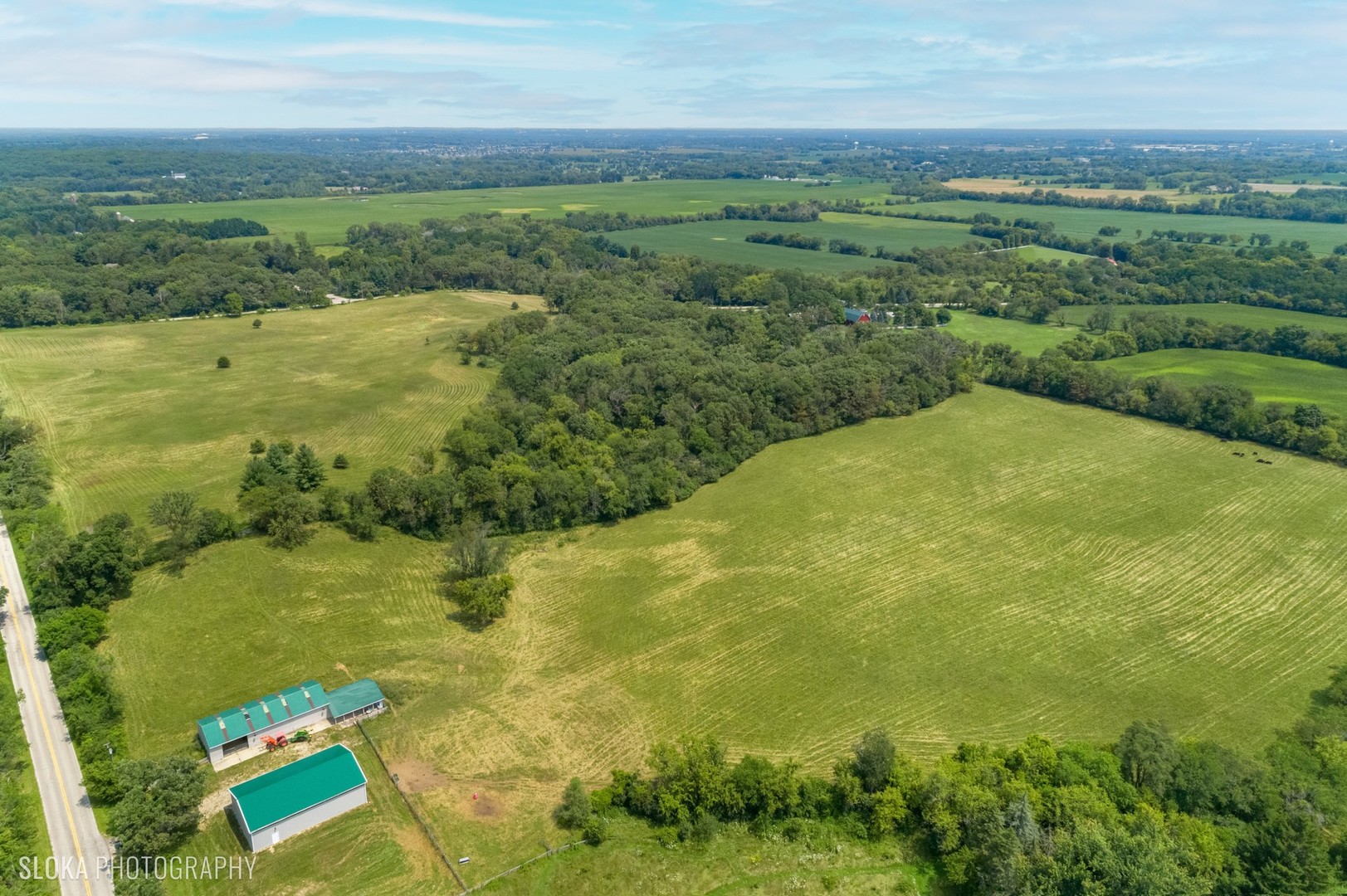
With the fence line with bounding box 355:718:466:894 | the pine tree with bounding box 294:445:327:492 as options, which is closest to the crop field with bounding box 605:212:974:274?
the pine tree with bounding box 294:445:327:492

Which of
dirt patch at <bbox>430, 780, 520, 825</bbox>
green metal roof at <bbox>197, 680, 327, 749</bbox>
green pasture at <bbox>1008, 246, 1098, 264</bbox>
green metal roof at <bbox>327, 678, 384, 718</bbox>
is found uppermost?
green pasture at <bbox>1008, 246, 1098, 264</bbox>

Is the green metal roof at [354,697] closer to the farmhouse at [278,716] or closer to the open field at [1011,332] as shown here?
the farmhouse at [278,716]

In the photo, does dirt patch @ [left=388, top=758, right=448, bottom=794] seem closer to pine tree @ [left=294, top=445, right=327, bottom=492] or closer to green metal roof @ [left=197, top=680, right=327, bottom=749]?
green metal roof @ [left=197, top=680, right=327, bottom=749]

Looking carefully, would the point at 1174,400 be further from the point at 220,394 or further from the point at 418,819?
the point at 220,394

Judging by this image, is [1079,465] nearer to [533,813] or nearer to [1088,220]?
[533,813]

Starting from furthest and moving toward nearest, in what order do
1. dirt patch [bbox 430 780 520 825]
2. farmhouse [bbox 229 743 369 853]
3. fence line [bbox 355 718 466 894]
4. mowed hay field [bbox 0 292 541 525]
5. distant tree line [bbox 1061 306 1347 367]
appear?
distant tree line [bbox 1061 306 1347 367] → mowed hay field [bbox 0 292 541 525] → dirt patch [bbox 430 780 520 825] → farmhouse [bbox 229 743 369 853] → fence line [bbox 355 718 466 894]

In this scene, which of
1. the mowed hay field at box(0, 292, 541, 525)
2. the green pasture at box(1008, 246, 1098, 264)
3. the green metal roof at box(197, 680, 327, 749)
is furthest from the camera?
the green pasture at box(1008, 246, 1098, 264)

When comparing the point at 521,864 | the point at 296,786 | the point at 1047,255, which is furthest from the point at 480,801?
the point at 1047,255
